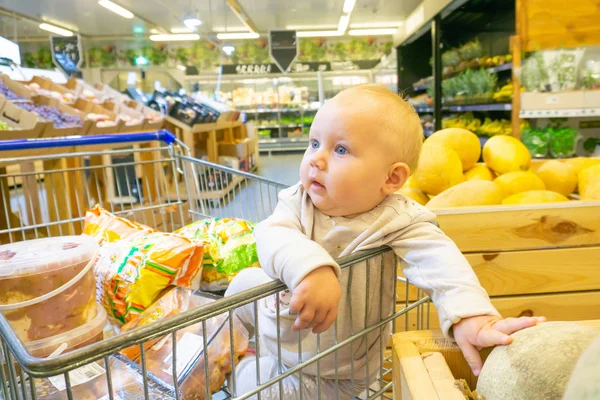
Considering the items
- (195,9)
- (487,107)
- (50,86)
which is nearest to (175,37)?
(195,9)

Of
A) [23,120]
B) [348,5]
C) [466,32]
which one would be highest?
[348,5]

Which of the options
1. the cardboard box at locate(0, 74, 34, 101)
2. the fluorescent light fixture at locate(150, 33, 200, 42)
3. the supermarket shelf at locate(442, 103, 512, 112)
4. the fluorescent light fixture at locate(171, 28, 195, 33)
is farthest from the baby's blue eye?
the fluorescent light fixture at locate(150, 33, 200, 42)

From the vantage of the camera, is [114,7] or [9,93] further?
[114,7]

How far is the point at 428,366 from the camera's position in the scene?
632 mm

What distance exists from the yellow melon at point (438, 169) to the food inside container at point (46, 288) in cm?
117

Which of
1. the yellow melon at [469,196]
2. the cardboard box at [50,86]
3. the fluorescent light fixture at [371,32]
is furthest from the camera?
the fluorescent light fixture at [371,32]

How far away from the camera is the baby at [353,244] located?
2.37ft

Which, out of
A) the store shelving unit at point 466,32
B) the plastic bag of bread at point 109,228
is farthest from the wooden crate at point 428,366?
the store shelving unit at point 466,32

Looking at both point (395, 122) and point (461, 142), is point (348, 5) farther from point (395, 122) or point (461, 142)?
point (395, 122)

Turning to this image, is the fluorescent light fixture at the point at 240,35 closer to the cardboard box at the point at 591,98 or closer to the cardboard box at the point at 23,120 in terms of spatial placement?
the cardboard box at the point at 23,120

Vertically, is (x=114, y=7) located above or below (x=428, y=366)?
above

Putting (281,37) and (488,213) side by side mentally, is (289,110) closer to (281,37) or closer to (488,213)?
(281,37)

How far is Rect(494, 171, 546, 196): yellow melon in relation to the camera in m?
1.71

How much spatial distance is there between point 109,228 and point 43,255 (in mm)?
478
